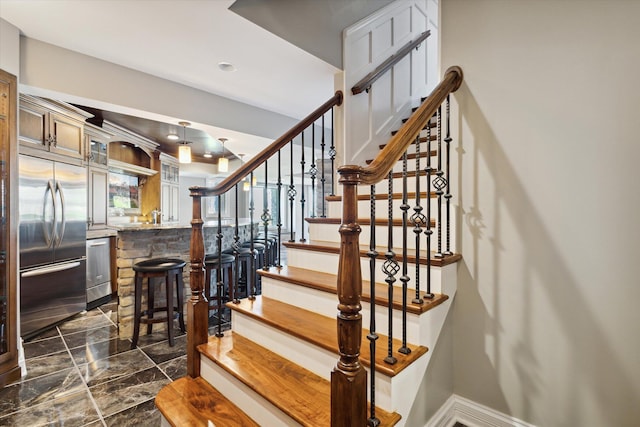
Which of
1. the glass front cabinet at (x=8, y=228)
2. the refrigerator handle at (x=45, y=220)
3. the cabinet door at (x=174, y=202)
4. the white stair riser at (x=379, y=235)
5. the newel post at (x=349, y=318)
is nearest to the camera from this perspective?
the newel post at (x=349, y=318)

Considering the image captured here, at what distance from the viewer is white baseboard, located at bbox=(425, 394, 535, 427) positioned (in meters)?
1.57

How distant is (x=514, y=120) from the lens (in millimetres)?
1567

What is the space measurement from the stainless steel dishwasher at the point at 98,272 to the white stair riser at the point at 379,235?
3473mm

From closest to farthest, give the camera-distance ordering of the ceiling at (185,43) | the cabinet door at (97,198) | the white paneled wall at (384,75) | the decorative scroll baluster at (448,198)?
the decorative scroll baluster at (448,198) < the ceiling at (185,43) < the white paneled wall at (384,75) < the cabinet door at (97,198)

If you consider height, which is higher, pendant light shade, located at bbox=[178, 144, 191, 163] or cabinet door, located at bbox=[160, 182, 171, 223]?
pendant light shade, located at bbox=[178, 144, 191, 163]

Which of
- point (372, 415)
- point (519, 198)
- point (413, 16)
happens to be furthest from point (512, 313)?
point (413, 16)

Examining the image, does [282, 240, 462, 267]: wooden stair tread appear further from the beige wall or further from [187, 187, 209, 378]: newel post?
[187, 187, 209, 378]: newel post

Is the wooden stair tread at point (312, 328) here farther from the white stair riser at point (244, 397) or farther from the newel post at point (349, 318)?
the white stair riser at point (244, 397)

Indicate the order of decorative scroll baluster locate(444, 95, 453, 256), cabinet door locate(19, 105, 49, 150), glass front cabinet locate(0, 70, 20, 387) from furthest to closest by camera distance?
cabinet door locate(19, 105, 49, 150), glass front cabinet locate(0, 70, 20, 387), decorative scroll baluster locate(444, 95, 453, 256)

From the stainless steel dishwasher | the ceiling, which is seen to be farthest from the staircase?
the stainless steel dishwasher

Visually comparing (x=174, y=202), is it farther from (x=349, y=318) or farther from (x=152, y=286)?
(x=349, y=318)

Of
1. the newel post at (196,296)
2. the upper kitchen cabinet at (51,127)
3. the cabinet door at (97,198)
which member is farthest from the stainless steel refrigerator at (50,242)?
the newel post at (196,296)

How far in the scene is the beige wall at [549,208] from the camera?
1.32 meters

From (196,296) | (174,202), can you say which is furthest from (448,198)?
(174,202)
